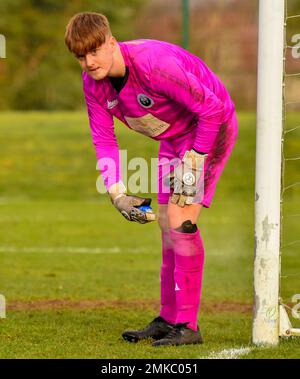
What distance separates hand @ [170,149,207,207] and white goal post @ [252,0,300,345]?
0.34 metres

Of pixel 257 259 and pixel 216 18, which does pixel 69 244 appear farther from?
pixel 216 18

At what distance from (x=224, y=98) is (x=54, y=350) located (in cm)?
178

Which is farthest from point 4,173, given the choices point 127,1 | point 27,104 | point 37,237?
point 127,1

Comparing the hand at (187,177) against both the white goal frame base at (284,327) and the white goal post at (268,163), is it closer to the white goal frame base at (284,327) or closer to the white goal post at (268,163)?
the white goal post at (268,163)

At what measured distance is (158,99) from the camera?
17.9ft

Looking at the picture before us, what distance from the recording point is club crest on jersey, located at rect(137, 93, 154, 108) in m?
5.44

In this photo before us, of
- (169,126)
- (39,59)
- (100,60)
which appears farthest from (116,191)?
(39,59)

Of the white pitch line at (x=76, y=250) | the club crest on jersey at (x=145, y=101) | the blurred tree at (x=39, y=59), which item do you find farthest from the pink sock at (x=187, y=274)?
the blurred tree at (x=39, y=59)

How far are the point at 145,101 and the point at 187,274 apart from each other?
1060mm

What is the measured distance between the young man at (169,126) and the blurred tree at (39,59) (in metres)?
29.0

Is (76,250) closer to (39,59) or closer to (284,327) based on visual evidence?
(284,327)

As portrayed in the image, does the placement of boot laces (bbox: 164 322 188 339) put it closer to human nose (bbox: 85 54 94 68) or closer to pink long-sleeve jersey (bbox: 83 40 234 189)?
pink long-sleeve jersey (bbox: 83 40 234 189)

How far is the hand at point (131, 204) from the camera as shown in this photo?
552cm

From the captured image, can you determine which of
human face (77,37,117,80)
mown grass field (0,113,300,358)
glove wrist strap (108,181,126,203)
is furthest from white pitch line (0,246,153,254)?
human face (77,37,117,80)
